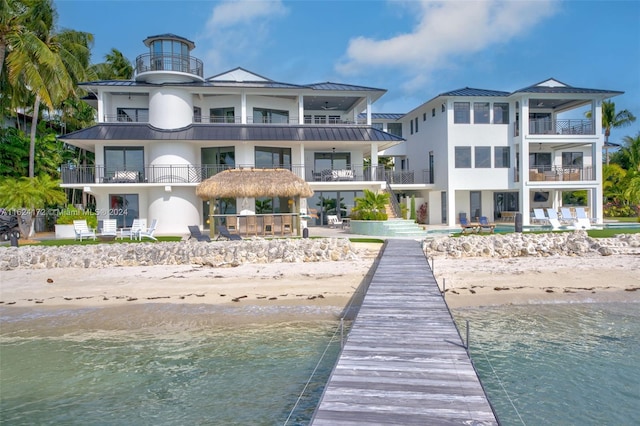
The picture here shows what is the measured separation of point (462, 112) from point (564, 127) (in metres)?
6.70

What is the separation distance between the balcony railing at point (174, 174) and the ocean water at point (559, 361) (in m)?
15.8

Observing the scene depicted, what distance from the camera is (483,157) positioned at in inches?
1131

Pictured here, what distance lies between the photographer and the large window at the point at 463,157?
28.5 metres

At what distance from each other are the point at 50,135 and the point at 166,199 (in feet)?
34.4

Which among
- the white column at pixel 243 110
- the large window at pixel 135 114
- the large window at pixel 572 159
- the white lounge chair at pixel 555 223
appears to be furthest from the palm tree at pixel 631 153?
the large window at pixel 135 114

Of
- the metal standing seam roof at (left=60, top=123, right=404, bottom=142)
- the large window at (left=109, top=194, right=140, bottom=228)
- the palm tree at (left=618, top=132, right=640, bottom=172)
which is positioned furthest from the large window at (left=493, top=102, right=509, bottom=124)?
the large window at (left=109, top=194, right=140, bottom=228)

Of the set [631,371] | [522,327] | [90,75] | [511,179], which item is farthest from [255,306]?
[90,75]

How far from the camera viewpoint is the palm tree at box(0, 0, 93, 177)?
2070 cm

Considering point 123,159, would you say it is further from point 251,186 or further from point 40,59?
point 251,186

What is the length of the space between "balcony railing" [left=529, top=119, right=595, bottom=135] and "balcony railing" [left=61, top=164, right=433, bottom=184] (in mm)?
10314

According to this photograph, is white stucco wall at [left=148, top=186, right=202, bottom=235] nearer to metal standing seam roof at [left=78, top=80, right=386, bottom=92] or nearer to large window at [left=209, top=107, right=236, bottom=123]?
large window at [left=209, top=107, right=236, bottom=123]

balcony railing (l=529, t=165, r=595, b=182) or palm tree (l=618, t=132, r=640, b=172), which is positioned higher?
palm tree (l=618, t=132, r=640, b=172)

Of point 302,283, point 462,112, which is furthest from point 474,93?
point 302,283

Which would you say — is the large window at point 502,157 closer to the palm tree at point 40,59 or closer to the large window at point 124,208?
Answer: the large window at point 124,208
